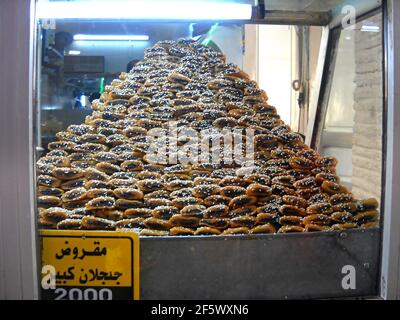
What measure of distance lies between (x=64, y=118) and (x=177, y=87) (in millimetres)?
485

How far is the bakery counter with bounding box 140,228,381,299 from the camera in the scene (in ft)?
5.32

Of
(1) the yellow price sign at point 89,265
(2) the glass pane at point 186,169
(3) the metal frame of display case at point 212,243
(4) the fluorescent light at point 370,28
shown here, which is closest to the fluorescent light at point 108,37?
(2) the glass pane at point 186,169

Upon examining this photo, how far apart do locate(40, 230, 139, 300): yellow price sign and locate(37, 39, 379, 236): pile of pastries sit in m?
0.07

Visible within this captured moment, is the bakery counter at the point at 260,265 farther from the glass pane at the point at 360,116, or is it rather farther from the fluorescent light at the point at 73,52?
the fluorescent light at the point at 73,52

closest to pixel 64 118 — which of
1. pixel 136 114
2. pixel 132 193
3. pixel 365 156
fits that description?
pixel 136 114

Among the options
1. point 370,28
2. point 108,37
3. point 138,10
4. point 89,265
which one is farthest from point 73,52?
point 370,28

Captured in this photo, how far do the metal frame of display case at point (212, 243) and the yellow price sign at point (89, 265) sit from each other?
0.17 ft

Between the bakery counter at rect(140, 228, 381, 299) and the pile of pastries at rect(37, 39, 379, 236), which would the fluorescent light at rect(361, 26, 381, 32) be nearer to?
the pile of pastries at rect(37, 39, 379, 236)

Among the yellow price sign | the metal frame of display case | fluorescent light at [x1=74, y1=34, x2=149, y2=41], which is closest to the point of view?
the metal frame of display case

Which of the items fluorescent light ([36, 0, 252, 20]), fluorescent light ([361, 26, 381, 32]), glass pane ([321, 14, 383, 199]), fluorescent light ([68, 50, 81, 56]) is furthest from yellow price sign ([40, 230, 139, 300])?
fluorescent light ([361, 26, 381, 32])

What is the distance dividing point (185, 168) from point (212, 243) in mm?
323

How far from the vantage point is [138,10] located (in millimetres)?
1673
